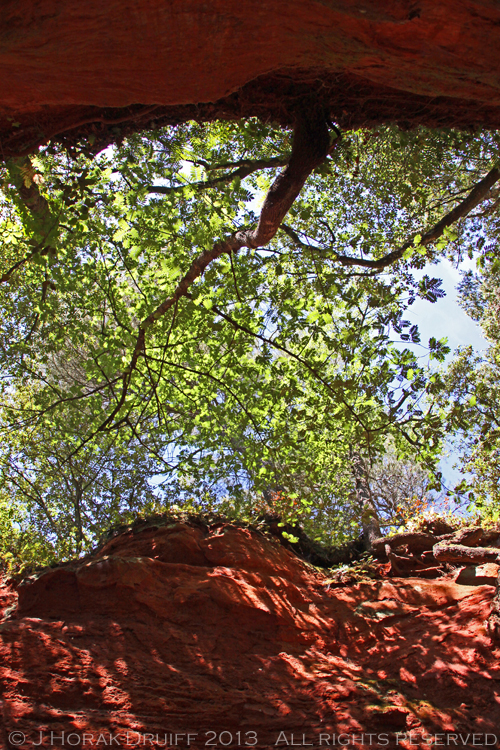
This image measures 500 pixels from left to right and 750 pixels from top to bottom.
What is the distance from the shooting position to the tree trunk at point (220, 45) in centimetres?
204

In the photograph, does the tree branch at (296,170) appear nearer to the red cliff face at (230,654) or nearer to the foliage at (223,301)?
the foliage at (223,301)

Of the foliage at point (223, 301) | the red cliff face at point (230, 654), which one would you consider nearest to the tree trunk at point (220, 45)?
the foliage at point (223, 301)

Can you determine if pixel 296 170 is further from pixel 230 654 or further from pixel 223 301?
pixel 230 654

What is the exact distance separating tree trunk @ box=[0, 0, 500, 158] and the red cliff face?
12.2ft

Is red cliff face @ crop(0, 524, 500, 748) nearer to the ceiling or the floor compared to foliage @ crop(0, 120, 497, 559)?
nearer to the floor

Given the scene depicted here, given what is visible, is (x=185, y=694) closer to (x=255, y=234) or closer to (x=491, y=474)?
(x=255, y=234)

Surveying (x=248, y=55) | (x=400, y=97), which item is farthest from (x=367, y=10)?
(x=400, y=97)

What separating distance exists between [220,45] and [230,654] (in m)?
4.48

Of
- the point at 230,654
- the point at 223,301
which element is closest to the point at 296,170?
the point at 223,301

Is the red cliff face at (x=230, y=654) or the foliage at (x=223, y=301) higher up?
the foliage at (x=223, y=301)

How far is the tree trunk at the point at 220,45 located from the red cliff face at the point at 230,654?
3732 millimetres

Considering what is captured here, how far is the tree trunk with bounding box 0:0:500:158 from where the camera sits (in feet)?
6.70

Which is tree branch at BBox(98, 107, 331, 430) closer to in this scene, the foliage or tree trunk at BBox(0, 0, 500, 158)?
the foliage

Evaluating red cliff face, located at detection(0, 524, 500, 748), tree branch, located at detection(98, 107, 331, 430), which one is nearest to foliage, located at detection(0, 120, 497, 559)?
tree branch, located at detection(98, 107, 331, 430)
